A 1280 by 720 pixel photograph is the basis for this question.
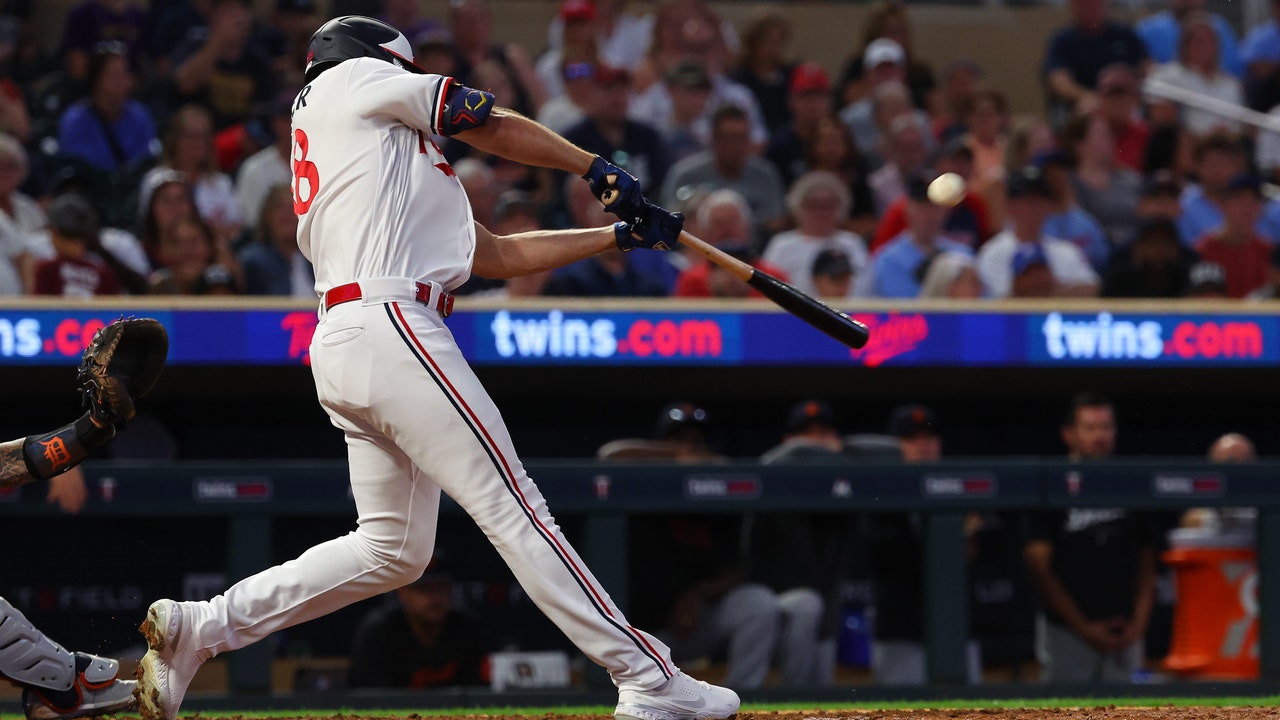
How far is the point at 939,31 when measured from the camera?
36.5 feet

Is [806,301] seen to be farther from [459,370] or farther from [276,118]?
[276,118]

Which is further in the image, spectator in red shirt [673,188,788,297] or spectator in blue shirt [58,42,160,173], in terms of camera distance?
spectator in blue shirt [58,42,160,173]

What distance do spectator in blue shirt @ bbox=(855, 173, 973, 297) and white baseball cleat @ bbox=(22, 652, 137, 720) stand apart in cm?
428

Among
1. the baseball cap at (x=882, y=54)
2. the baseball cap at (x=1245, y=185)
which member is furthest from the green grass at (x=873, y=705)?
the baseball cap at (x=882, y=54)

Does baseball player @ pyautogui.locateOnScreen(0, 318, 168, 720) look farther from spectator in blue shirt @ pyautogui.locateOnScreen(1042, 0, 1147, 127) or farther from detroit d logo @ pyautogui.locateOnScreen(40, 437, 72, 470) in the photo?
spectator in blue shirt @ pyautogui.locateOnScreen(1042, 0, 1147, 127)

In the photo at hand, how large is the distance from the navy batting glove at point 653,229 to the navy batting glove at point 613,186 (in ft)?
0.21

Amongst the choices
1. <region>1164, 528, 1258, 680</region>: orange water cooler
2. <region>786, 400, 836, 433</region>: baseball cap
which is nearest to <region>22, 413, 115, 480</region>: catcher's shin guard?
<region>786, 400, 836, 433</region>: baseball cap

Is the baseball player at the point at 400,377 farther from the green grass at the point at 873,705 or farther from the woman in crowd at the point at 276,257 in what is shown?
the woman in crowd at the point at 276,257

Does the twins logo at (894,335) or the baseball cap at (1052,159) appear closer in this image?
the twins logo at (894,335)

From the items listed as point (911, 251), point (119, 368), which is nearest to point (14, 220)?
point (119, 368)

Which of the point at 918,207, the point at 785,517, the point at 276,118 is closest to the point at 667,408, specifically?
the point at 785,517

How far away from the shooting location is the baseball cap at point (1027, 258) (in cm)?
749

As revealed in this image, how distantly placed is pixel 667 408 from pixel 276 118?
2634 mm

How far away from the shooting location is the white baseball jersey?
3.50 meters
